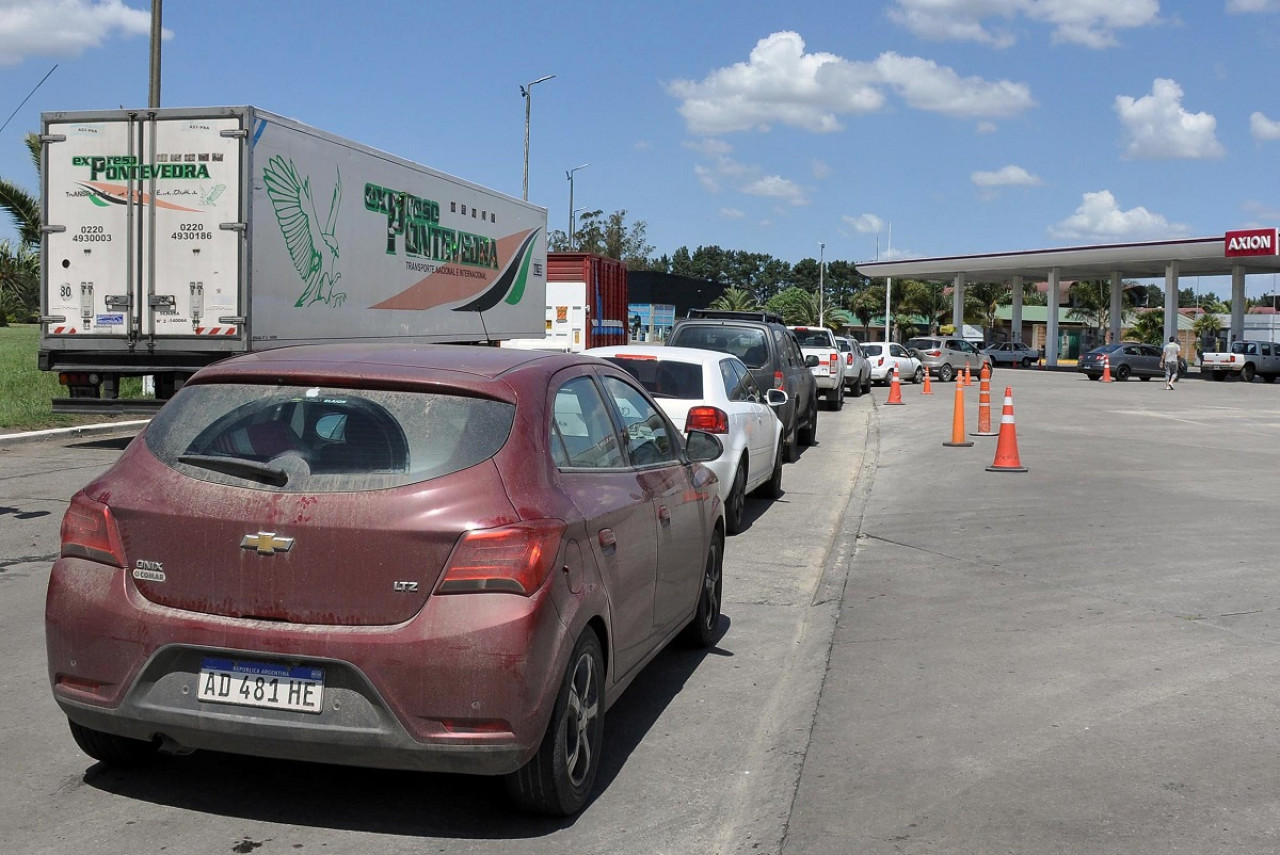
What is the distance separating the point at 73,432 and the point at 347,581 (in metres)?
14.2

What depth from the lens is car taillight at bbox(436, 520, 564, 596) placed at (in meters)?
3.99

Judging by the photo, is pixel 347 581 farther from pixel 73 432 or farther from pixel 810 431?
pixel 810 431

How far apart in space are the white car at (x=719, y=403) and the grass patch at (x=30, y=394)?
27.0ft

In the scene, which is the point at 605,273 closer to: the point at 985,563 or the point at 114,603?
the point at 985,563

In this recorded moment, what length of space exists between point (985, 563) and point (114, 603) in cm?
662

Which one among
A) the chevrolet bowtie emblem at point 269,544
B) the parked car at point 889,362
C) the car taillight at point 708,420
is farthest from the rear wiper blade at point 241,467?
the parked car at point 889,362

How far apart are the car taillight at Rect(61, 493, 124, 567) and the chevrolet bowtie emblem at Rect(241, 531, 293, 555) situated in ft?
1.65

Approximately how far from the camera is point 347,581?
13.2ft

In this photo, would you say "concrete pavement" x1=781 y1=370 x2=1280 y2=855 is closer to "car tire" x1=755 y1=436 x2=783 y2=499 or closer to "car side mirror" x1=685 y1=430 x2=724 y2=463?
"car tire" x1=755 y1=436 x2=783 y2=499

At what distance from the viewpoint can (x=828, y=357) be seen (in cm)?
2875

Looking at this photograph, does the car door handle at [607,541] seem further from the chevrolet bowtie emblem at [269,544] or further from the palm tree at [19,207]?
the palm tree at [19,207]

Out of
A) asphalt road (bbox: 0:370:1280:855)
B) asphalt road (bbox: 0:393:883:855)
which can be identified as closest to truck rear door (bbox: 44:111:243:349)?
asphalt road (bbox: 0:370:1280:855)

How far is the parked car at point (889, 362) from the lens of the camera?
39.8 m

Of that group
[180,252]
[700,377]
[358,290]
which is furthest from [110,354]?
[700,377]
